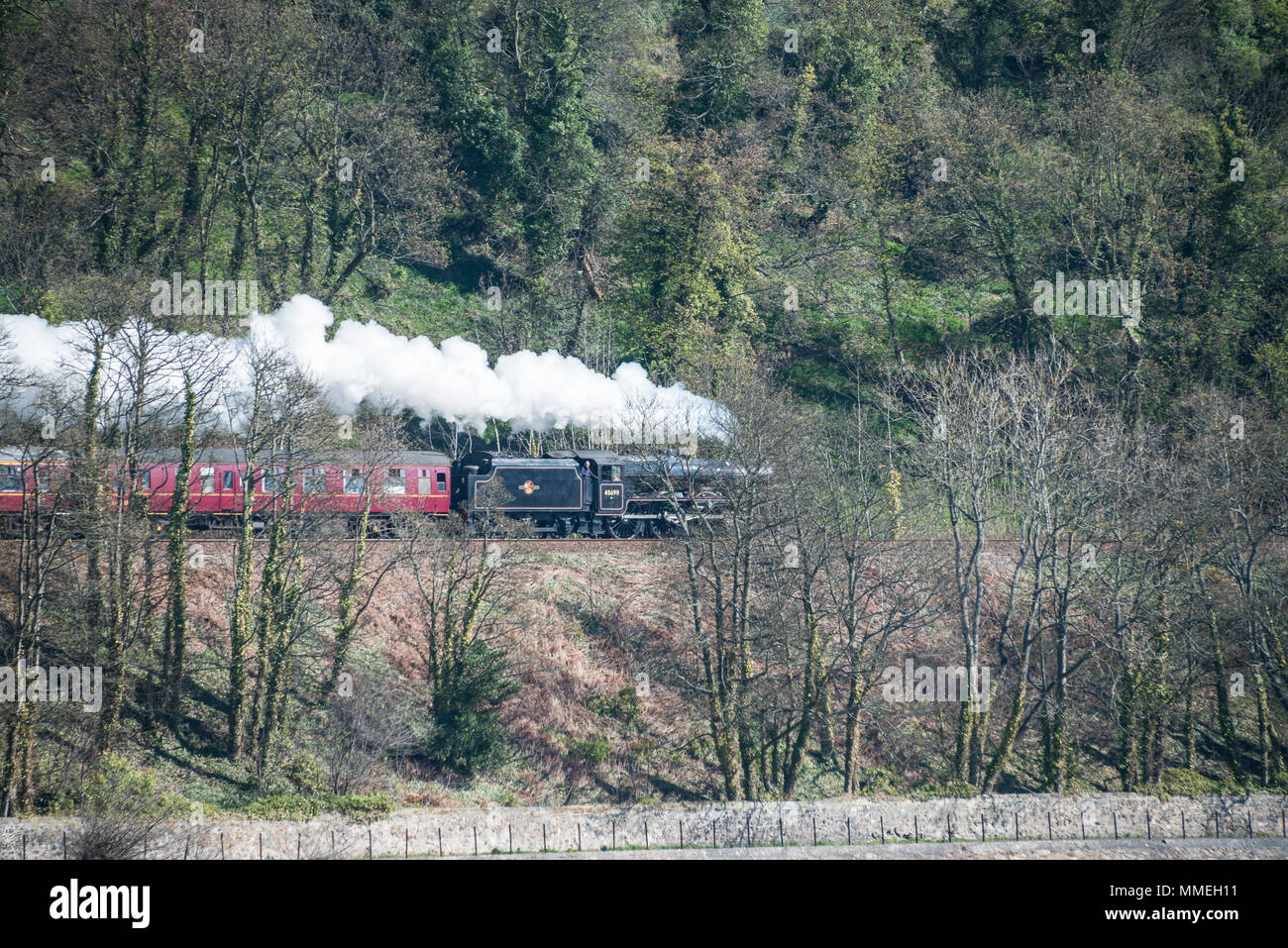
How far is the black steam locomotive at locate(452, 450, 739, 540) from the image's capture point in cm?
3603

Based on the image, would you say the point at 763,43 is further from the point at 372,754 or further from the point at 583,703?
the point at 372,754

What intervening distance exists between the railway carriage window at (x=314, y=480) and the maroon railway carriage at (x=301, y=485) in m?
0.03

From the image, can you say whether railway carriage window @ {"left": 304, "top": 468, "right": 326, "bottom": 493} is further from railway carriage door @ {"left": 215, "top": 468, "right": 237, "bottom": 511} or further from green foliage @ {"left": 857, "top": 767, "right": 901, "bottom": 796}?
green foliage @ {"left": 857, "top": 767, "right": 901, "bottom": 796}

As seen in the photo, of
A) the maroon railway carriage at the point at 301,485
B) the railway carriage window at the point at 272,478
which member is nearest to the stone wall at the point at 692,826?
the railway carriage window at the point at 272,478

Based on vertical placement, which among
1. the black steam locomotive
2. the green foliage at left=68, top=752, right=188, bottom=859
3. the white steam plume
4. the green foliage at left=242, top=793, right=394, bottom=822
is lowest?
the green foliage at left=242, top=793, right=394, bottom=822

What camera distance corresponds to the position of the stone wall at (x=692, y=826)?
2316 centimetres

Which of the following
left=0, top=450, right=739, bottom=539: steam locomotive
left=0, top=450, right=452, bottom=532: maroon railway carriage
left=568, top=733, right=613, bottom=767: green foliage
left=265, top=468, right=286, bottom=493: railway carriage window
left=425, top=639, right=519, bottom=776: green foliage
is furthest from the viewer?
left=0, top=450, right=739, bottom=539: steam locomotive

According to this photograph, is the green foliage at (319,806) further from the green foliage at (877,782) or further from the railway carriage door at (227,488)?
the green foliage at (877,782)

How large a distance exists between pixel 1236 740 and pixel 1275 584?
233 inches

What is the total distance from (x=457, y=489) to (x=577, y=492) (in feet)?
14.3

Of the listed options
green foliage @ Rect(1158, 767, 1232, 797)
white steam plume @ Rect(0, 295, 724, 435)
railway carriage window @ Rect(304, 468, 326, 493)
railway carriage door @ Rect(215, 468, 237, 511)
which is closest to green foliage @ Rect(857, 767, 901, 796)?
green foliage @ Rect(1158, 767, 1232, 797)

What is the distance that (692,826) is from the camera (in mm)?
26484

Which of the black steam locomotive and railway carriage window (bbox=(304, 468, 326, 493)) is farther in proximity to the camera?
the black steam locomotive

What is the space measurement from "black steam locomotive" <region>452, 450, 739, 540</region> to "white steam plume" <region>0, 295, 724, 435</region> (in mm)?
1756
